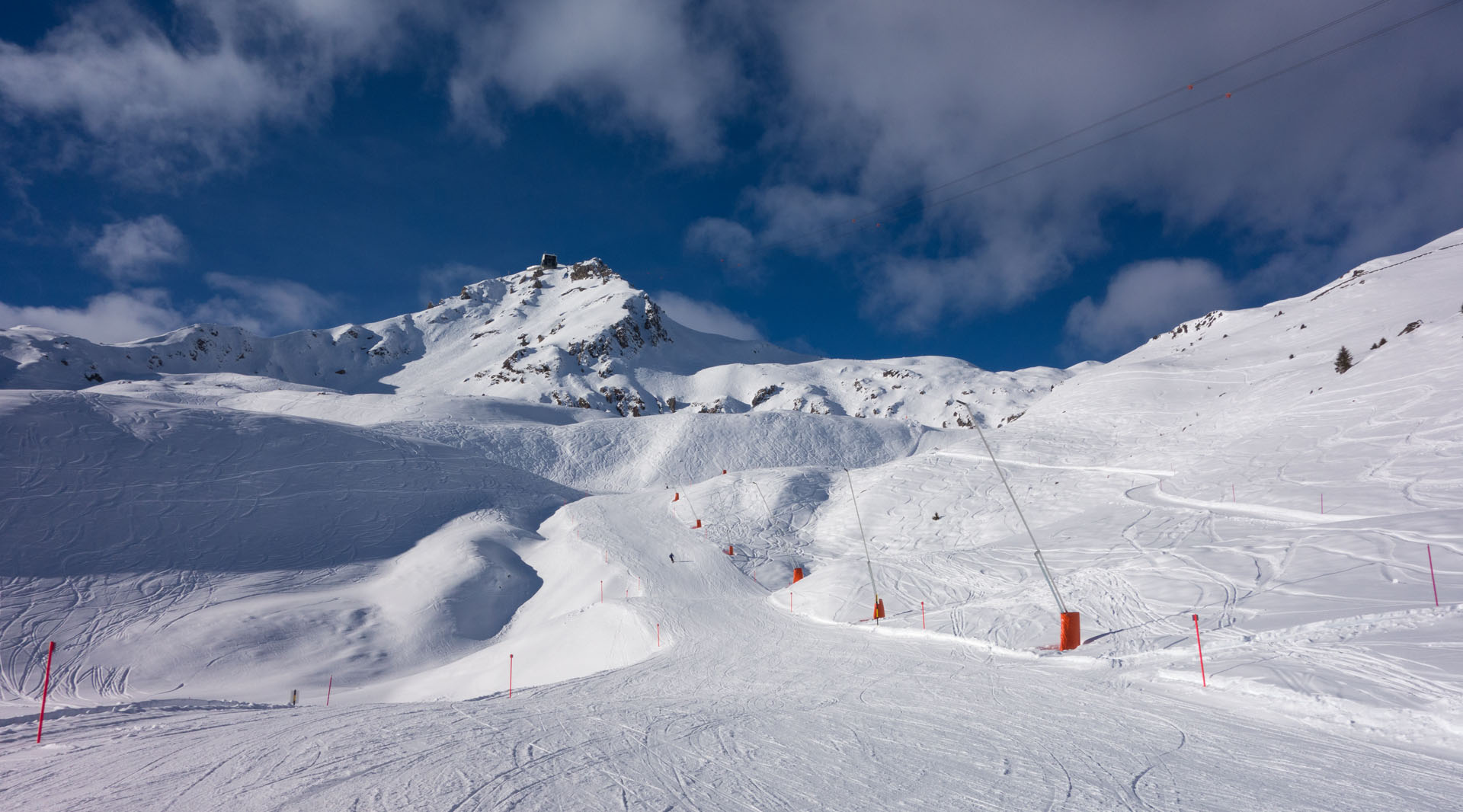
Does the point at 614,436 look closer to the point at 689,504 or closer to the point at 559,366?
the point at 689,504

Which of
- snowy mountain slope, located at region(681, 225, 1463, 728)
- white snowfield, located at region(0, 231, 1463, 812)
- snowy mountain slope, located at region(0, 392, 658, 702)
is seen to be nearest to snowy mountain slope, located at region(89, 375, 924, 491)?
white snowfield, located at region(0, 231, 1463, 812)

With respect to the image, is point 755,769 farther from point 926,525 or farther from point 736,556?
point 926,525

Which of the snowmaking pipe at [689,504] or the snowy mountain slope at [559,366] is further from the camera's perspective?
the snowy mountain slope at [559,366]

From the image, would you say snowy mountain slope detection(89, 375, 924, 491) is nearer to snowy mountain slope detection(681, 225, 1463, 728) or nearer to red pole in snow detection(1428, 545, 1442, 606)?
Result: snowy mountain slope detection(681, 225, 1463, 728)

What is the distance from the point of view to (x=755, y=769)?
7059mm

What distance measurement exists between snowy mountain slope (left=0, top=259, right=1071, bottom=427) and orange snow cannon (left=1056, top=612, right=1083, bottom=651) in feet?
327

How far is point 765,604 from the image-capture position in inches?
959

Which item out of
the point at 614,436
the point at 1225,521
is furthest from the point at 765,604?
the point at 614,436

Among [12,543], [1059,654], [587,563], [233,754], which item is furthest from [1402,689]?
[12,543]

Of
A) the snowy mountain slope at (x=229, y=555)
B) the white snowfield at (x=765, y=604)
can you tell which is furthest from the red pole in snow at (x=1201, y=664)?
the snowy mountain slope at (x=229, y=555)

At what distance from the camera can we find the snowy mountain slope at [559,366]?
117688mm

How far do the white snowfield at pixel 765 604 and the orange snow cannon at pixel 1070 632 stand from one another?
0.76 metres

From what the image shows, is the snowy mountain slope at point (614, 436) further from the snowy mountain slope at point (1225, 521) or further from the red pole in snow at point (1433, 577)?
the red pole in snow at point (1433, 577)

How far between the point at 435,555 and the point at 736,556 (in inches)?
598
